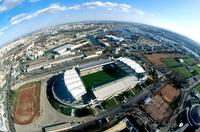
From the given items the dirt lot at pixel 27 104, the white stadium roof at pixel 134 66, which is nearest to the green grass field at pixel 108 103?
the dirt lot at pixel 27 104

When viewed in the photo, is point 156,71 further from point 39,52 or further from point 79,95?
point 39,52

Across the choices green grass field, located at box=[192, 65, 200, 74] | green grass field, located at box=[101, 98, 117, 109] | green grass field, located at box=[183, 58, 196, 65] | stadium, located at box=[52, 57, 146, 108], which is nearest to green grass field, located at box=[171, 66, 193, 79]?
green grass field, located at box=[192, 65, 200, 74]

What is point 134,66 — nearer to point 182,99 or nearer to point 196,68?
point 182,99

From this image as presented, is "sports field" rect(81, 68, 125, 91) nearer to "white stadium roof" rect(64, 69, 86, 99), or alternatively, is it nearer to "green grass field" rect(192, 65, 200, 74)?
"white stadium roof" rect(64, 69, 86, 99)

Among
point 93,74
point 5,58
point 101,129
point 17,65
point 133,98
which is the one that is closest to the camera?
point 101,129

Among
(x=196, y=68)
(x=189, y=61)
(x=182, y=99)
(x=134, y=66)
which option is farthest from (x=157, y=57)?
(x=182, y=99)

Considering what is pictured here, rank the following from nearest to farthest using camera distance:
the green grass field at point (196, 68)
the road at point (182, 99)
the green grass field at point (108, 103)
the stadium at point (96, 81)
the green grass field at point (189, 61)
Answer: the road at point (182, 99)
the green grass field at point (108, 103)
the stadium at point (96, 81)
the green grass field at point (196, 68)
the green grass field at point (189, 61)

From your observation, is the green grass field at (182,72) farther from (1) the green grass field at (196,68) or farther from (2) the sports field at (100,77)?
(2) the sports field at (100,77)

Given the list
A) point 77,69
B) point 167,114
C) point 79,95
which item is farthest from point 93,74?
point 167,114
